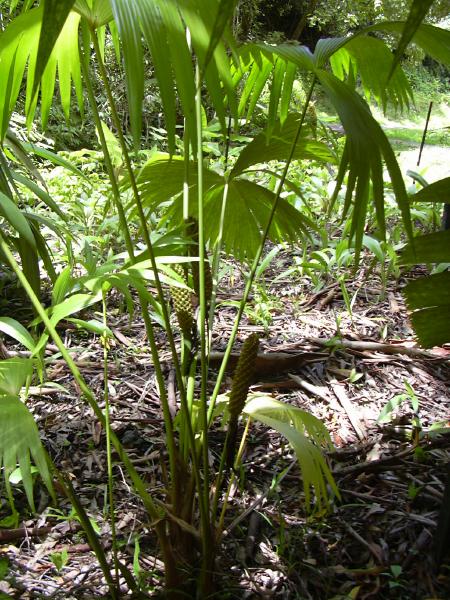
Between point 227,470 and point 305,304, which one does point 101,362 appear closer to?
point 227,470

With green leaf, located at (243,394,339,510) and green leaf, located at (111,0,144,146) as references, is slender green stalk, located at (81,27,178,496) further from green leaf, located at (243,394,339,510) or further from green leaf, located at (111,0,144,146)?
green leaf, located at (111,0,144,146)

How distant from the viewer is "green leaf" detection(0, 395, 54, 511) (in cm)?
55

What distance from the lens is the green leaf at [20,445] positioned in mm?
550

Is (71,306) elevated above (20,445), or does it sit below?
above

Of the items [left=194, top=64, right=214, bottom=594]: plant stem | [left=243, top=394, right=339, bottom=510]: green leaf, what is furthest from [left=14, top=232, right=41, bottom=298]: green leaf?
[left=243, top=394, right=339, bottom=510]: green leaf

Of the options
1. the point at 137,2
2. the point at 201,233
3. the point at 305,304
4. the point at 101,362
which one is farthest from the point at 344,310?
the point at 137,2

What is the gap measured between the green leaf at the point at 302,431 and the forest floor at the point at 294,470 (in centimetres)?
11

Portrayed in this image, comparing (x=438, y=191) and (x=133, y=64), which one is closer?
(x=133, y=64)

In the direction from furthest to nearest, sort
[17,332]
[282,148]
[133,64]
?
[282,148] < [17,332] < [133,64]

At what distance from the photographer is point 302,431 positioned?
78 centimetres

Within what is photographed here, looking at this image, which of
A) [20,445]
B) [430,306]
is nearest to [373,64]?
[430,306]

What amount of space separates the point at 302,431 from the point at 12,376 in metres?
0.43

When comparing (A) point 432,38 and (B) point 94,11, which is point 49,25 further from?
(A) point 432,38

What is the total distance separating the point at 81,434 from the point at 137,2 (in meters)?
0.89
